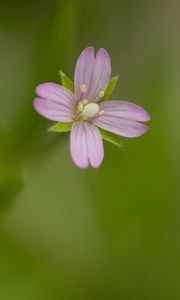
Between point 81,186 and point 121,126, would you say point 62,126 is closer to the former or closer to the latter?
point 121,126

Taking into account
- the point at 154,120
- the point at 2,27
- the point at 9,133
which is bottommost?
the point at 154,120

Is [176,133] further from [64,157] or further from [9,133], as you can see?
[9,133]

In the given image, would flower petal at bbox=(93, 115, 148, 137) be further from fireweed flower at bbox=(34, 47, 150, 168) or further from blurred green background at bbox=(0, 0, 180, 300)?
blurred green background at bbox=(0, 0, 180, 300)

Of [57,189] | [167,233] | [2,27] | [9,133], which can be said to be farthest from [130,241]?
[2,27]

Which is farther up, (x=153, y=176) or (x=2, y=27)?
(x=2, y=27)

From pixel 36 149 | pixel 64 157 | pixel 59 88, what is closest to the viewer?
pixel 59 88

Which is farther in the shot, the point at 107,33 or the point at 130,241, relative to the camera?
the point at 107,33
